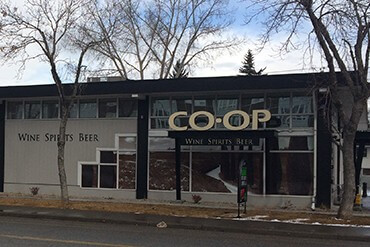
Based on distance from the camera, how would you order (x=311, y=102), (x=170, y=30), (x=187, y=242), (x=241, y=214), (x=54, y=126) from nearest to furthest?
(x=187, y=242) → (x=241, y=214) → (x=311, y=102) → (x=54, y=126) → (x=170, y=30)

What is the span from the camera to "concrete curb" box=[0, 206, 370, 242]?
12.3 meters

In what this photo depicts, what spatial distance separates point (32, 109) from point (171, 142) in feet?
24.1

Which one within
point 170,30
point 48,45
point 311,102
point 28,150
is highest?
point 170,30

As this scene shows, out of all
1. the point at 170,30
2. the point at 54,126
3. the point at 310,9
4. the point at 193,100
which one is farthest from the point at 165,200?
the point at 170,30

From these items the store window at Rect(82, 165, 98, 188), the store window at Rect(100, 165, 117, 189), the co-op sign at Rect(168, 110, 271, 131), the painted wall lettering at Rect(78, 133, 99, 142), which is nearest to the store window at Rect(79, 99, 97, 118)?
the painted wall lettering at Rect(78, 133, 99, 142)

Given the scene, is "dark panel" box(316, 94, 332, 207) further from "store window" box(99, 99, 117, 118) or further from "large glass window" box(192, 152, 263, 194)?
"store window" box(99, 99, 117, 118)

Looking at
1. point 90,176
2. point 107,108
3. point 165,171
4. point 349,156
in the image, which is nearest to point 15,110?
point 107,108

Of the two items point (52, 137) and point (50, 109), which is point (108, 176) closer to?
point (52, 137)

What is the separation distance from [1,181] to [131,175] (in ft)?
22.7

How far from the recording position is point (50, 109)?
23.0 metres

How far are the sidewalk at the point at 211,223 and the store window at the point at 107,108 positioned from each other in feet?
19.4

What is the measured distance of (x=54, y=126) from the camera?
22.8m

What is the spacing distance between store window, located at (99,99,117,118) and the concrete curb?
5930 mm

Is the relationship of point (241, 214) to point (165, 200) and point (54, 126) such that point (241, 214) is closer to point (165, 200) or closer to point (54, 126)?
point (165, 200)
